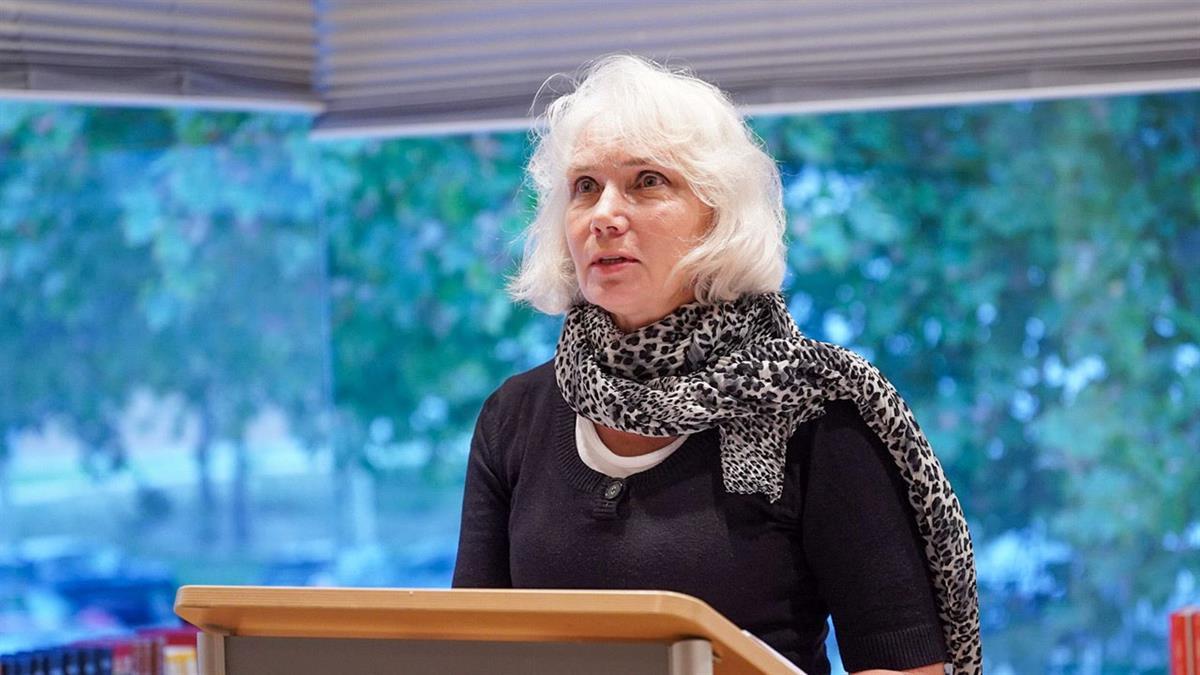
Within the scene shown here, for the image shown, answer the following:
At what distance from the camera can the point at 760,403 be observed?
1662 millimetres

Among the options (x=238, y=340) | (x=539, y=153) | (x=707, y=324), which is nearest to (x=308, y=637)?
(x=707, y=324)

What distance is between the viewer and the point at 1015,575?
3287 mm

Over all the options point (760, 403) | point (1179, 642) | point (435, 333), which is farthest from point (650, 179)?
point (435, 333)

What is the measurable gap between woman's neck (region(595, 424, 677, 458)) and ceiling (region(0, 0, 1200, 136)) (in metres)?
1.28

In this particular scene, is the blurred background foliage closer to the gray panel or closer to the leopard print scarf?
the leopard print scarf

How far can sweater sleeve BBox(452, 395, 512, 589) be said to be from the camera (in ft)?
6.01

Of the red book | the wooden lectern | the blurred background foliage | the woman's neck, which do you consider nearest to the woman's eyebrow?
the woman's neck

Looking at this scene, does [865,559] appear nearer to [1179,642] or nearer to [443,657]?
[443,657]

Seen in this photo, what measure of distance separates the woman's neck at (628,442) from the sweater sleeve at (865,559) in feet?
0.65

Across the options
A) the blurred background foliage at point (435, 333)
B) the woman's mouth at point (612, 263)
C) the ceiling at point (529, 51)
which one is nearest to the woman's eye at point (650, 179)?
the woman's mouth at point (612, 263)

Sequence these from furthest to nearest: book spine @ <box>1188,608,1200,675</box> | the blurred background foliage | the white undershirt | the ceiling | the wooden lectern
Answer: the blurred background foliage, the ceiling, book spine @ <box>1188,608,1200,675</box>, the white undershirt, the wooden lectern

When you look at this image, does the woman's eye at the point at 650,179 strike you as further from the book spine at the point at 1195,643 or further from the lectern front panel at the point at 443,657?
the book spine at the point at 1195,643

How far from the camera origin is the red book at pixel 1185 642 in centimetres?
273

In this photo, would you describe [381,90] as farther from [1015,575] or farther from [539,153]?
[1015,575]
